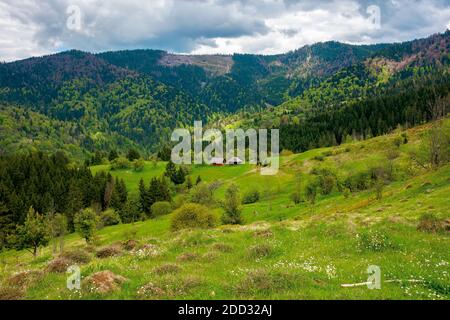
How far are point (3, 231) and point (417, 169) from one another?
12607 centimetres

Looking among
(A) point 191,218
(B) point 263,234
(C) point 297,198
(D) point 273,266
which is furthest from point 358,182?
(D) point 273,266

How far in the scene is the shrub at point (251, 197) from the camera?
126 m

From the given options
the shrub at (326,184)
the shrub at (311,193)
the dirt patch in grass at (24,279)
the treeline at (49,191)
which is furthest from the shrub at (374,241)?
the treeline at (49,191)

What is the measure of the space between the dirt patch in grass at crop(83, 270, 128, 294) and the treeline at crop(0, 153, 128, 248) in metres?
117

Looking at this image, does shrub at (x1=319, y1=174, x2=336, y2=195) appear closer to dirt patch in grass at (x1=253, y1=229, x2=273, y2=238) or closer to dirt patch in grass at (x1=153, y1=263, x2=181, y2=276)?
dirt patch in grass at (x1=253, y1=229, x2=273, y2=238)

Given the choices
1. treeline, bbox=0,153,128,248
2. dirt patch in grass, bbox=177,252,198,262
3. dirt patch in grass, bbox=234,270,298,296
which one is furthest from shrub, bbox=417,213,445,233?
treeline, bbox=0,153,128,248

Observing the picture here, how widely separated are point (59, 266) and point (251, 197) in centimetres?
10686

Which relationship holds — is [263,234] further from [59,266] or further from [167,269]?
[59,266]

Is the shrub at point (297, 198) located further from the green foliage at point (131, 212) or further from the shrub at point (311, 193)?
the green foliage at point (131, 212)

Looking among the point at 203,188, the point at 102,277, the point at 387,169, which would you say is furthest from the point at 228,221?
the point at 102,277

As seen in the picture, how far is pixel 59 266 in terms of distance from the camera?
21.7 meters
